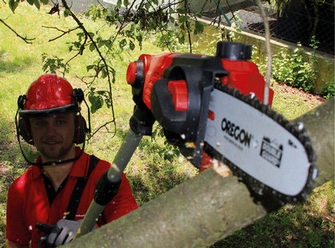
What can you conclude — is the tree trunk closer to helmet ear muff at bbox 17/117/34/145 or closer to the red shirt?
the red shirt

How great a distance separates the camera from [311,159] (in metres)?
0.61

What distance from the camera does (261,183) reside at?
0.68 m

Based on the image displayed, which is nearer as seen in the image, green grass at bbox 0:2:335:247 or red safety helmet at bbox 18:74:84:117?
red safety helmet at bbox 18:74:84:117

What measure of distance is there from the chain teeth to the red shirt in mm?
907

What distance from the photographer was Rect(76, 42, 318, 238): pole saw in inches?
24.9

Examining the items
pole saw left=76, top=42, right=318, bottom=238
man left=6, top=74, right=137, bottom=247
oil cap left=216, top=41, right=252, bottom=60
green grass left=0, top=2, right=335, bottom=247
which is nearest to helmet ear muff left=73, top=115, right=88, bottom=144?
man left=6, top=74, right=137, bottom=247

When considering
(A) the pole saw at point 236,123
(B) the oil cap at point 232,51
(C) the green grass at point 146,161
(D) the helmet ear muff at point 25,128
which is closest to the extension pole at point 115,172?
(A) the pole saw at point 236,123

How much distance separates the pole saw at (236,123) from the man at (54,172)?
2.79 feet

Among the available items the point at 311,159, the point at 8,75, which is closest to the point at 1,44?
the point at 8,75

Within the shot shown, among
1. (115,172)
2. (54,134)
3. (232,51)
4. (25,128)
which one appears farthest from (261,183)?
(25,128)

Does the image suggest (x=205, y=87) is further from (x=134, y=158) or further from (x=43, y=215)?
(x=134, y=158)

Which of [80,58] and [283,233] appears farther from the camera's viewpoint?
[80,58]

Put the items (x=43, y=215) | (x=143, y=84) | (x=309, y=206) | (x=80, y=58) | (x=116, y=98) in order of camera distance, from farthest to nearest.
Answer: (x=80, y=58) < (x=116, y=98) < (x=309, y=206) < (x=43, y=215) < (x=143, y=84)

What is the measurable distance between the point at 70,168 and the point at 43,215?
21 centimetres
